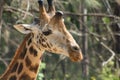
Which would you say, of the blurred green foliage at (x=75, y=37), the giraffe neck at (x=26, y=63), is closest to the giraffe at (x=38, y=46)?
the giraffe neck at (x=26, y=63)

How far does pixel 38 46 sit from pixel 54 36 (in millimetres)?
195

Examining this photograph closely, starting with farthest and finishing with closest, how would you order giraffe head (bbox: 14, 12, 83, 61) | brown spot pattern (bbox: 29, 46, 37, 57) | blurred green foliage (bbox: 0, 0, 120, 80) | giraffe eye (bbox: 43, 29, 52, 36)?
blurred green foliage (bbox: 0, 0, 120, 80), brown spot pattern (bbox: 29, 46, 37, 57), giraffe eye (bbox: 43, 29, 52, 36), giraffe head (bbox: 14, 12, 83, 61)

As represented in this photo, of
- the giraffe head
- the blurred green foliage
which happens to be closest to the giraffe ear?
the giraffe head

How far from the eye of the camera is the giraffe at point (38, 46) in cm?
368

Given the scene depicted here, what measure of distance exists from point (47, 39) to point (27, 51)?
0.74ft

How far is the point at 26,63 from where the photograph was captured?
12.9ft

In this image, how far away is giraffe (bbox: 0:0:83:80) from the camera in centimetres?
368

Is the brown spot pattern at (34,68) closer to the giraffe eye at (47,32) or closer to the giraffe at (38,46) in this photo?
the giraffe at (38,46)

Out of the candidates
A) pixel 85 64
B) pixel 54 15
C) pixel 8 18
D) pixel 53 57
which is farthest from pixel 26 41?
pixel 53 57

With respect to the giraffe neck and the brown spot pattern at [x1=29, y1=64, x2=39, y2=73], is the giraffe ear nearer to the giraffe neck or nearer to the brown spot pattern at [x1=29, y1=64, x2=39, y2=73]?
the giraffe neck

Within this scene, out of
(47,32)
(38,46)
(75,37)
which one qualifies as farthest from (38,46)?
(75,37)

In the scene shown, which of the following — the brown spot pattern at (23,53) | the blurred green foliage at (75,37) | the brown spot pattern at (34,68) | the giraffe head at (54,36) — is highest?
the giraffe head at (54,36)

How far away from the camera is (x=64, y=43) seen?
145 inches

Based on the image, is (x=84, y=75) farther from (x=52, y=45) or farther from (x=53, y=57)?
(x=52, y=45)
